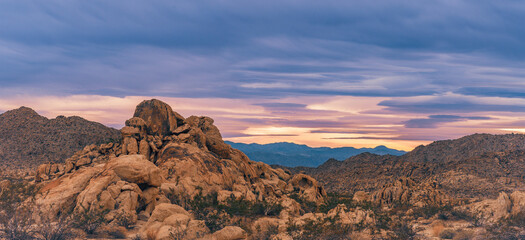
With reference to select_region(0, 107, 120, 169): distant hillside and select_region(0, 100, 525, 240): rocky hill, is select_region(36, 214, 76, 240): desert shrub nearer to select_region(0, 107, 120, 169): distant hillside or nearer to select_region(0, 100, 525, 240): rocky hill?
select_region(0, 100, 525, 240): rocky hill

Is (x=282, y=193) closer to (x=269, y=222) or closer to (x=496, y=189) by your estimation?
(x=269, y=222)

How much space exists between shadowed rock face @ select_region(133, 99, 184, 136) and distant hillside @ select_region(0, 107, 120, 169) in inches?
1802

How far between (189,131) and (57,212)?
68.7 feet

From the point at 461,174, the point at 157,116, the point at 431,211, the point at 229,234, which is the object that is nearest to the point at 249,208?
the point at 229,234

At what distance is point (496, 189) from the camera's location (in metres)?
70.6

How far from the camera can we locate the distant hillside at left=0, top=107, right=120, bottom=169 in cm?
9369

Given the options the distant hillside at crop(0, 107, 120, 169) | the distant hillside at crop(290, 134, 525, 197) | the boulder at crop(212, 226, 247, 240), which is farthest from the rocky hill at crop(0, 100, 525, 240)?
the distant hillside at crop(0, 107, 120, 169)

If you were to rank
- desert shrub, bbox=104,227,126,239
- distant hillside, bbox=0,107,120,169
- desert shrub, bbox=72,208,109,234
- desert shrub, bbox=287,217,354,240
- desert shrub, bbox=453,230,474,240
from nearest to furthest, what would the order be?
desert shrub, bbox=72,208,109,234
desert shrub, bbox=104,227,126,239
desert shrub, bbox=287,217,354,240
desert shrub, bbox=453,230,474,240
distant hillside, bbox=0,107,120,169

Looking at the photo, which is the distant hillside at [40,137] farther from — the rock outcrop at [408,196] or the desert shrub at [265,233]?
the desert shrub at [265,233]

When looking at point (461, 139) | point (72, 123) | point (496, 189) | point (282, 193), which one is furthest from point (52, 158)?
point (461, 139)

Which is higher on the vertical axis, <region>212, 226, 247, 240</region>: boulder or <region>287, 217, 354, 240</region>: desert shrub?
<region>212, 226, 247, 240</region>: boulder

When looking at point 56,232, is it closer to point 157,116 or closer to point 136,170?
point 136,170

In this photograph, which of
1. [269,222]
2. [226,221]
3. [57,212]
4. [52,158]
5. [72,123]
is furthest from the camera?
[72,123]

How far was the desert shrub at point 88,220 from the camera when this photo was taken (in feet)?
69.9
